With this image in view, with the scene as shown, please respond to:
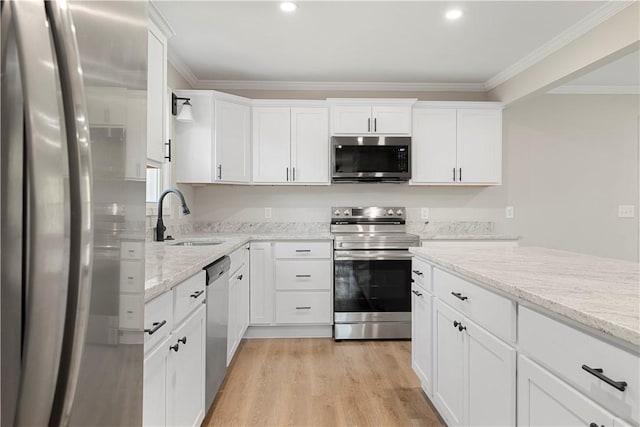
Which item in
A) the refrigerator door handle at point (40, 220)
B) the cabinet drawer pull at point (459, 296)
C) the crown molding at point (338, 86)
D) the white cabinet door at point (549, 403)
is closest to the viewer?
the refrigerator door handle at point (40, 220)

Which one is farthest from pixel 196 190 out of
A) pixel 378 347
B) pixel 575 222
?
pixel 575 222

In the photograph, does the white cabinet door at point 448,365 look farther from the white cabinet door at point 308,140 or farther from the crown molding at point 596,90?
the crown molding at point 596,90

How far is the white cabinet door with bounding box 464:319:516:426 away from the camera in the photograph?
4.07 ft

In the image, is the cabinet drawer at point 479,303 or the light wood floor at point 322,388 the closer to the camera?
the cabinet drawer at point 479,303

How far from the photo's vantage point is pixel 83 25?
0.54m

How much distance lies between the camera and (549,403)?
3.36ft

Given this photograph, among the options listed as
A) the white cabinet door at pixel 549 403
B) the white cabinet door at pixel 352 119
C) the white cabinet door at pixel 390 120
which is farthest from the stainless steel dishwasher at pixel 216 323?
the white cabinet door at pixel 390 120

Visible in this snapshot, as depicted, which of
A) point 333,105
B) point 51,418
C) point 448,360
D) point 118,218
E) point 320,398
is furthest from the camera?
point 333,105

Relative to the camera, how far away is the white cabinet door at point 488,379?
4.07ft

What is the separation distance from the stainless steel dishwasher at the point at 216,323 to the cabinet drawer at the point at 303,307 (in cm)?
111

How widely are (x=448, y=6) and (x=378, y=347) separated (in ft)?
8.62

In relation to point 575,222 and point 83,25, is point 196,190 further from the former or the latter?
point 575,222

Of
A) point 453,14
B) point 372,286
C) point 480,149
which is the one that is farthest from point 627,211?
point 453,14

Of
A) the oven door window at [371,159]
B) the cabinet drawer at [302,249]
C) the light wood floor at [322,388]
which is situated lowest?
the light wood floor at [322,388]
